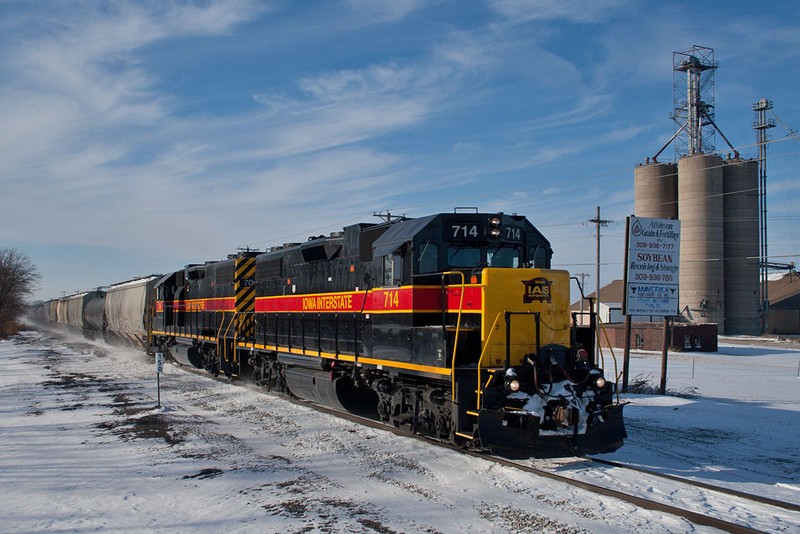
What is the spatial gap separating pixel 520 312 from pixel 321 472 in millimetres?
3383

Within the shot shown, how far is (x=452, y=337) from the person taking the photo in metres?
8.12

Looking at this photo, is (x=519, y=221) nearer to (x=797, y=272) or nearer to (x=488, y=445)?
(x=488, y=445)

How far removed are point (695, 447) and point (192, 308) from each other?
17.3 metres

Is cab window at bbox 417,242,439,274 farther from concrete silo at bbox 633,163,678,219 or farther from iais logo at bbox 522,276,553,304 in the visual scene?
concrete silo at bbox 633,163,678,219

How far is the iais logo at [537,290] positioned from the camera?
8227 millimetres

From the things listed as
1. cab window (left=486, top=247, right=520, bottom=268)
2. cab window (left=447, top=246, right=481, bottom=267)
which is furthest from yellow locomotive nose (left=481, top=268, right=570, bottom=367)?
cab window (left=447, top=246, right=481, bottom=267)

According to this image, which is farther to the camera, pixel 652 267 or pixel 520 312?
pixel 652 267

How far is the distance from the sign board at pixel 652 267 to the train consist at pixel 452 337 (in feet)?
17.0

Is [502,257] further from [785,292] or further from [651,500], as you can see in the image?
[785,292]

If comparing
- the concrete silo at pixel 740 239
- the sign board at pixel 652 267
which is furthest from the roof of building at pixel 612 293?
the sign board at pixel 652 267

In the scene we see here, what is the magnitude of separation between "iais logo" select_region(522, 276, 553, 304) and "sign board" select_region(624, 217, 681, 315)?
6128 mm

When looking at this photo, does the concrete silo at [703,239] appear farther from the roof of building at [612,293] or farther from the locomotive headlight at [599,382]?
the locomotive headlight at [599,382]

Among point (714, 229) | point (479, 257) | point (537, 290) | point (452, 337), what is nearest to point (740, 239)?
point (714, 229)

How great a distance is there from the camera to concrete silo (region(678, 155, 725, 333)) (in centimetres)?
4962
